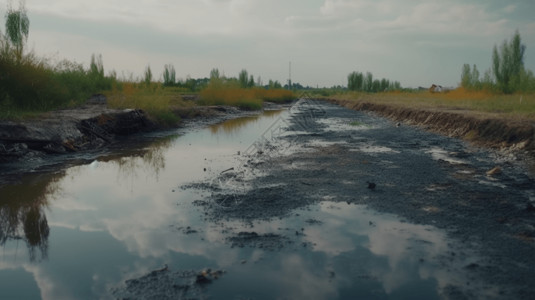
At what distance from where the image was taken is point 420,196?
4938mm

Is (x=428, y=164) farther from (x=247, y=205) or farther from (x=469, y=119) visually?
(x=469, y=119)

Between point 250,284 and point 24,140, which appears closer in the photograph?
point 250,284

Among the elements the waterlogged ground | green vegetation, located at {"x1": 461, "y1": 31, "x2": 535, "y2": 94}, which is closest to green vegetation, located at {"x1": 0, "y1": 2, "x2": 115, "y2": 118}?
the waterlogged ground

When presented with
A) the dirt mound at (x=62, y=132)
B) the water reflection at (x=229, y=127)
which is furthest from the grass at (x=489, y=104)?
the dirt mound at (x=62, y=132)

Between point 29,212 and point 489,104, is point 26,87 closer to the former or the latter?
point 29,212

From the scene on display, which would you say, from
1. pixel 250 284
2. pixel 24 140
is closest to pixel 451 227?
pixel 250 284

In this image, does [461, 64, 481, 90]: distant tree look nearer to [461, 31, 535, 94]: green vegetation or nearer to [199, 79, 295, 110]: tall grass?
[461, 31, 535, 94]: green vegetation

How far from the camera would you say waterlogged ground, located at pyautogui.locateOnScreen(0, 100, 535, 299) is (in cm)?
274

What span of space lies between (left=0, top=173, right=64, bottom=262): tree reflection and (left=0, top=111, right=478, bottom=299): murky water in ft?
0.04

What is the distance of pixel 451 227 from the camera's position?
12.5ft

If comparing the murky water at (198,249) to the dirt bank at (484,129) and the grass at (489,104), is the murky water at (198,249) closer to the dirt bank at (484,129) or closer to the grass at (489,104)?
the dirt bank at (484,129)

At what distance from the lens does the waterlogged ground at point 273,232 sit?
2736 mm

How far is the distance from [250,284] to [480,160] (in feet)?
21.4

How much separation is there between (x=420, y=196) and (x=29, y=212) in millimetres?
5075
